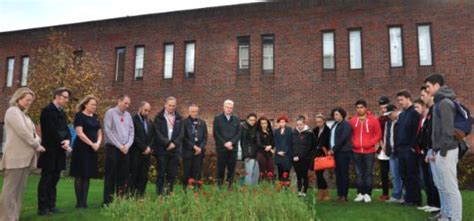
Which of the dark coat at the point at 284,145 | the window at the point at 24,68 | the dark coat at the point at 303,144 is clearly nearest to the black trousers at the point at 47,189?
the dark coat at the point at 284,145

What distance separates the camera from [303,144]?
8609mm

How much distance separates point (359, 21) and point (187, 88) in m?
8.23

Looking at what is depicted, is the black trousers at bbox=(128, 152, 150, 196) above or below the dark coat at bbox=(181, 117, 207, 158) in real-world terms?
below

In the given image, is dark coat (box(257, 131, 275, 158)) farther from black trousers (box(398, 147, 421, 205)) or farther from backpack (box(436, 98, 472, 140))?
backpack (box(436, 98, 472, 140))

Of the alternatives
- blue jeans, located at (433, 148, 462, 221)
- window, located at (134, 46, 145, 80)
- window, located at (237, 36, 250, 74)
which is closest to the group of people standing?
blue jeans, located at (433, 148, 462, 221)

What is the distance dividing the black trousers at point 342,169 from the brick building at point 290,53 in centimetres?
927

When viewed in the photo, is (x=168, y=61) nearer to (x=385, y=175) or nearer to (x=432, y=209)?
(x=385, y=175)

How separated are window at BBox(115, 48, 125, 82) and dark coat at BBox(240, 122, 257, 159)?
13.7 m

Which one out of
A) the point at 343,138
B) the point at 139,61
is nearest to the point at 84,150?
the point at 343,138

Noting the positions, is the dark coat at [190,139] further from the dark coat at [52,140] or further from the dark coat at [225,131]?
the dark coat at [52,140]

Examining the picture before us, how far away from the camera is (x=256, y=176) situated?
8641 millimetres

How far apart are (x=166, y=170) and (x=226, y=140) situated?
1.37m

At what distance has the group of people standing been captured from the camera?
6.29m

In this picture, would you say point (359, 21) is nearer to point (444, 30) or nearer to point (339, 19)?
point (339, 19)
